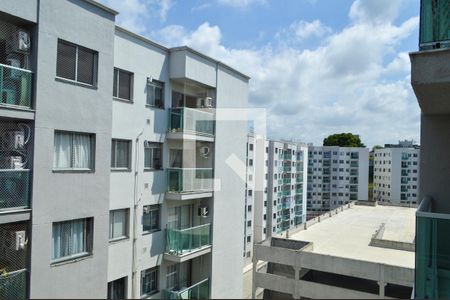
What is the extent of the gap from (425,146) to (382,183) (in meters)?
71.4

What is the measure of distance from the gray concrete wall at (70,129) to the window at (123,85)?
74 centimetres

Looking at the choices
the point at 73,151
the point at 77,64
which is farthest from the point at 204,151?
the point at 77,64

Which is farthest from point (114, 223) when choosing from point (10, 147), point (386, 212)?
point (386, 212)

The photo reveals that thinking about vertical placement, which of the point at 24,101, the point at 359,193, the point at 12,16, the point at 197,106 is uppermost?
the point at 12,16

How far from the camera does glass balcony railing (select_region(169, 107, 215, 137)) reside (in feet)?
35.4

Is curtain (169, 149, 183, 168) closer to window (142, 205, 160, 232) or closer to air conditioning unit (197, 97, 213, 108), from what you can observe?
window (142, 205, 160, 232)

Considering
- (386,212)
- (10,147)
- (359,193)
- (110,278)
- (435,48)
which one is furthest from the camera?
(359,193)

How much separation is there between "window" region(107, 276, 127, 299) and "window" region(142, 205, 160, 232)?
149cm

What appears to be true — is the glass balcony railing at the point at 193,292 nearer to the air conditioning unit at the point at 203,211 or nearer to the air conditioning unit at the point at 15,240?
the air conditioning unit at the point at 203,211

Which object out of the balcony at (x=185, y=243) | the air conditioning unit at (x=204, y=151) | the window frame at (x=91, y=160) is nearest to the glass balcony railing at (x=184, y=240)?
the balcony at (x=185, y=243)

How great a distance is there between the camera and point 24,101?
22.6ft

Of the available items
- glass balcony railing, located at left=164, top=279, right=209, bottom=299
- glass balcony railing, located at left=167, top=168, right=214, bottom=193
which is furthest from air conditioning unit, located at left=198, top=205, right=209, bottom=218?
glass balcony railing, located at left=164, top=279, right=209, bottom=299

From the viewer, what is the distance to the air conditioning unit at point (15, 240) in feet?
22.2

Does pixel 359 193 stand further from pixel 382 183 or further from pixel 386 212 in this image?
pixel 386 212
